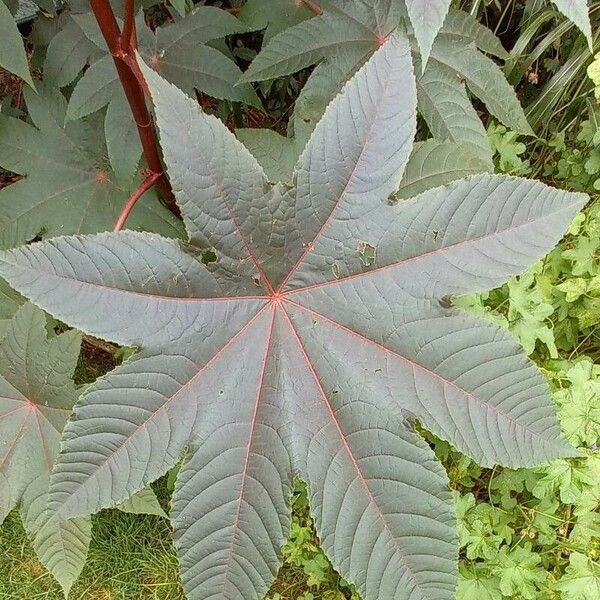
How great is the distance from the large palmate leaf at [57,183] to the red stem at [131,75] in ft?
0.63

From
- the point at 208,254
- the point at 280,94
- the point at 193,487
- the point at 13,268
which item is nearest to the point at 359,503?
the point at 193,487

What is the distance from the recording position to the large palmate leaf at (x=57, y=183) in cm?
167

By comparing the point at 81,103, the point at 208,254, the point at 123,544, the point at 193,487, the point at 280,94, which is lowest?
the point at 123,544

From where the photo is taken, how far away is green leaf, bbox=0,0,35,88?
1284 mm

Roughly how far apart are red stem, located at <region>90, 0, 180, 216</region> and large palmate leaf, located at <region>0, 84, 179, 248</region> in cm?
19

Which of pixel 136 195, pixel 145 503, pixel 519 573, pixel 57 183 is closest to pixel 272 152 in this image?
pixel 136 195

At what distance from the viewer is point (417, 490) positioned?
100 cm

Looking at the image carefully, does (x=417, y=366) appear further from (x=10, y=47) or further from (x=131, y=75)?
(x=10, y=47)

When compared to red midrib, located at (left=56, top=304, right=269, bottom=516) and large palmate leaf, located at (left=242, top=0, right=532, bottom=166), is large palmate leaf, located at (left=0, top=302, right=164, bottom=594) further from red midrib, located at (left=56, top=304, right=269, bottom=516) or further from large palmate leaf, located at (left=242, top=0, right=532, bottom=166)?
large palmate leaf, located at (left=242, top=0, right=532, bottom=166)

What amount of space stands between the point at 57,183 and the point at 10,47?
1.52 feet

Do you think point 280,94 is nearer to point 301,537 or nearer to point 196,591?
point 301,537

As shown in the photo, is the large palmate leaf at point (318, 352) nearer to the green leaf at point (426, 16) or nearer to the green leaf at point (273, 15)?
the green leaf at point (426, 16)

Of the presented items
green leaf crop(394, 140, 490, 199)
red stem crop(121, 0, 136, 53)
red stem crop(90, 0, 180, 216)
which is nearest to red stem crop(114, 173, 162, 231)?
red stem crop(90, 0, 180, 216)

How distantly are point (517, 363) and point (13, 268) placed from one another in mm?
734
